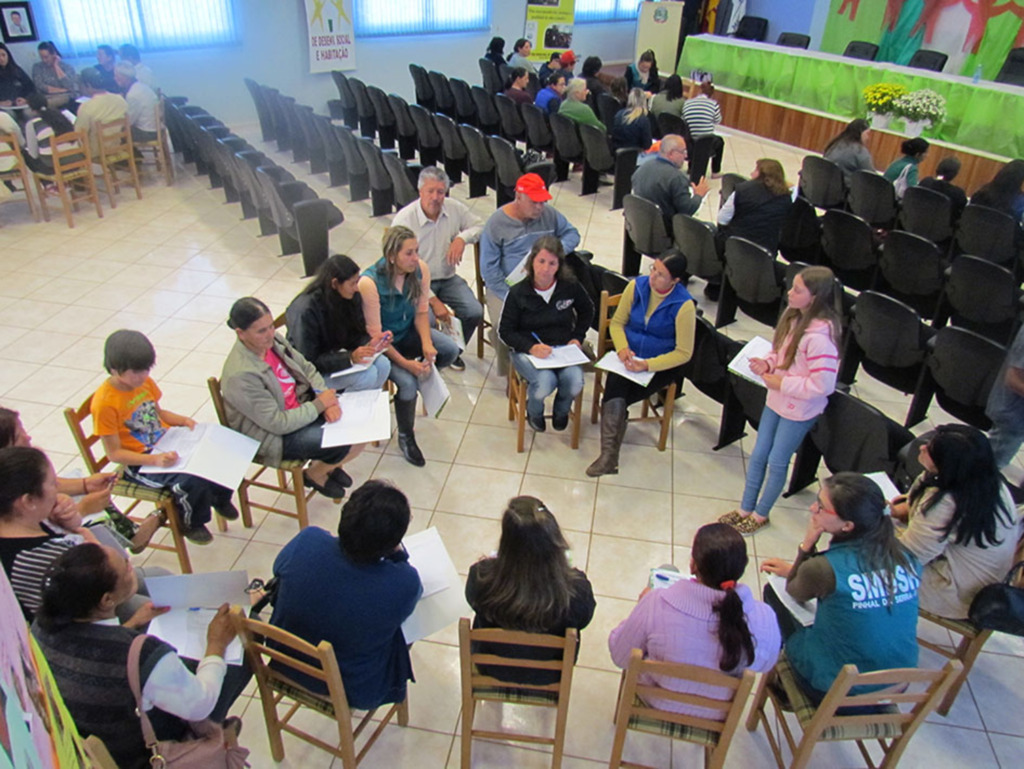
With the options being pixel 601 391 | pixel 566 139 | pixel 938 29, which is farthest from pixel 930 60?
pixel 601 391

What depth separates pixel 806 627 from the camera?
2.44 m

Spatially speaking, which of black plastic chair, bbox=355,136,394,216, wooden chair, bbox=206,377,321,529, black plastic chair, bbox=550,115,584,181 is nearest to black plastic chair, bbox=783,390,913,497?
wooden chair, bbox=206,377,321,529

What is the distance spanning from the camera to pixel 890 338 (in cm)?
402

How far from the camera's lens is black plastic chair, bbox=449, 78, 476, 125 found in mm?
9273

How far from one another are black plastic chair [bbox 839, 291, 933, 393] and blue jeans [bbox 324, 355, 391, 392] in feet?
8.68

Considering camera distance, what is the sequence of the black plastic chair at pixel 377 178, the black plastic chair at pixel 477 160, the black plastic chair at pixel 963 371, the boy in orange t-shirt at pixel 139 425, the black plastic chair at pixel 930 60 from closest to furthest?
the boy in orange t-shirt at pixel 139 425 < the black plastic chair at pixel 963 371 < the black plastic chair at pixel 377 178 < the black plastic chair at pixel 477 160 < the black plastic chair at pixel 930 60

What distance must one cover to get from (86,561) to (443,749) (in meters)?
1.39

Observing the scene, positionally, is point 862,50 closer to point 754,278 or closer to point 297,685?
point 754,278

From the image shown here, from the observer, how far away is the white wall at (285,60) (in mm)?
9703

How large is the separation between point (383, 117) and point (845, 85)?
228 inches

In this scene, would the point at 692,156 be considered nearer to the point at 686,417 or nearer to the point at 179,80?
the point at 686,417

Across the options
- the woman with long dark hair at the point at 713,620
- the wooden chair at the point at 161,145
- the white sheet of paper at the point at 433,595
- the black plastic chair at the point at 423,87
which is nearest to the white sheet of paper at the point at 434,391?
the white sheet of paper at the point at 433,595

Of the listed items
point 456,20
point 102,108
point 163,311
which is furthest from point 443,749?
Result: point 456,20

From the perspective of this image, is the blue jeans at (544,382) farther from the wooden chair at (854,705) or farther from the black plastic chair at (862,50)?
the black plastic chair at (862,50)
